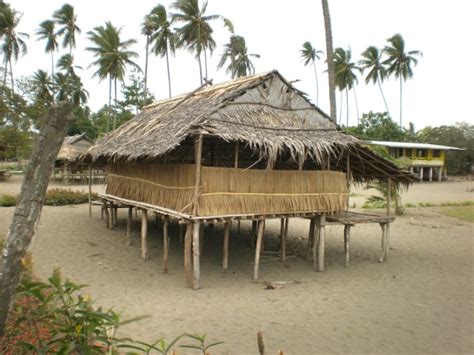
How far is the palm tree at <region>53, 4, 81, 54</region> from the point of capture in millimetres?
34062

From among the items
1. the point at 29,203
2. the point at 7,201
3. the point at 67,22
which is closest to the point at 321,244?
the point at 29,203

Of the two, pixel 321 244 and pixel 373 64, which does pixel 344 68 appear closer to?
pixel 373 64

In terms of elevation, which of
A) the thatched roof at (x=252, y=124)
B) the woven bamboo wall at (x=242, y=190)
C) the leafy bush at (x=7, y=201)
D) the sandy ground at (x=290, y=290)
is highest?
the thatched roof at (x=252, y=124)

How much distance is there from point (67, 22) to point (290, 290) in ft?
109

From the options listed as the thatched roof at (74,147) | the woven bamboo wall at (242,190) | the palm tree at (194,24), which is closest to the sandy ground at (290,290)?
the woven bamboo wall at (242,190)

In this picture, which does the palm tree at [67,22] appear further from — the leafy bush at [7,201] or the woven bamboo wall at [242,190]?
the woven bamboo wall at [242,190]

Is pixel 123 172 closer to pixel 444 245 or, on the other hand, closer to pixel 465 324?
pixel 465 324

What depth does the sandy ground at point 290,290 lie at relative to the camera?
255 inches

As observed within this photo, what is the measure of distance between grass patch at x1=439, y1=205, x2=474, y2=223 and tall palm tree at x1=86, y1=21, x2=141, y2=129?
21888mm

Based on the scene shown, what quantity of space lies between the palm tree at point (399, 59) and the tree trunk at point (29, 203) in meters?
43.2

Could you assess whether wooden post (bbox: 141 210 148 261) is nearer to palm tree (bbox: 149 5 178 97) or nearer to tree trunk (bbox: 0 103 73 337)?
tree trunk (bbox: 0 103 73 337)

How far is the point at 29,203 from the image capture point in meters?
3.15

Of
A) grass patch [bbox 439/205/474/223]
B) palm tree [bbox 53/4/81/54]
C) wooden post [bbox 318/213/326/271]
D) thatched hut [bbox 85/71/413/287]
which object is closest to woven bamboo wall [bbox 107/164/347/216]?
thatched hut [bbox 85/71/413/287]

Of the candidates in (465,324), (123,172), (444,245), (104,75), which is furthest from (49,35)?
(465,324)
